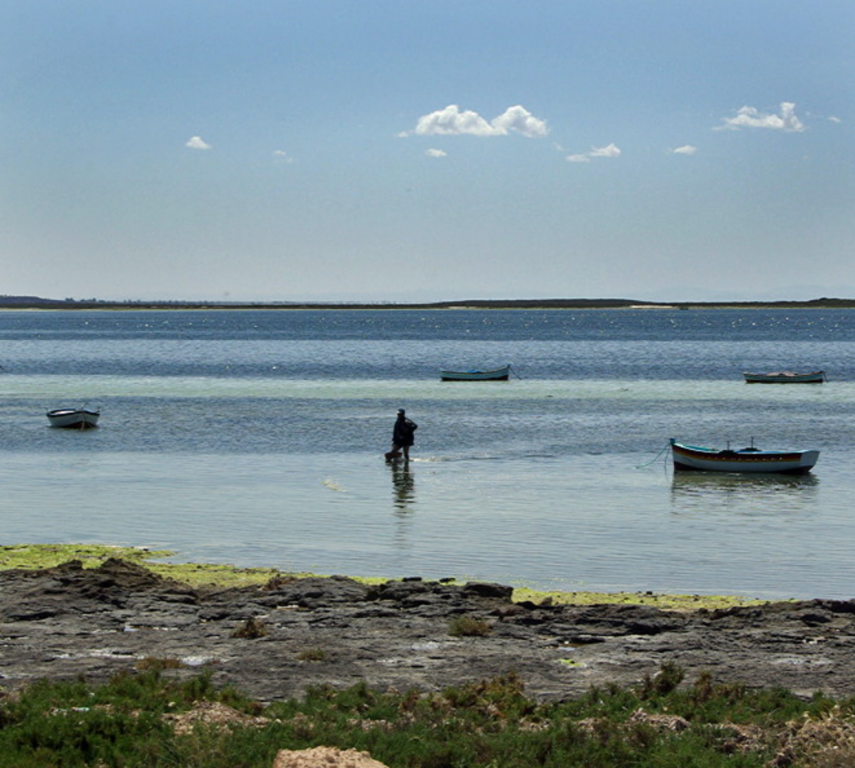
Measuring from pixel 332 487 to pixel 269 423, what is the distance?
66.8 ft

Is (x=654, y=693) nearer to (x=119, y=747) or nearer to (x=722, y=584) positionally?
(x=119, y=747)

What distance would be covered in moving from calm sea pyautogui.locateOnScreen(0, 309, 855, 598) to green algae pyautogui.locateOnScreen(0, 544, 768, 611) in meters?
0.80

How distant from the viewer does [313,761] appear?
10883mm

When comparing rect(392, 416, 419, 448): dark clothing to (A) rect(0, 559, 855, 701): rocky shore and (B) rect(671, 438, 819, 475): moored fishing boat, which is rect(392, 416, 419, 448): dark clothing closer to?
(B) rect(671, 438, 819, 475): moored fishing boat

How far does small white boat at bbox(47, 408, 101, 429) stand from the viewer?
50.6 metres

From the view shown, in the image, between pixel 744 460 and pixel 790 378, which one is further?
pixel 790 378

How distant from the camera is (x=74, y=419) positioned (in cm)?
5059

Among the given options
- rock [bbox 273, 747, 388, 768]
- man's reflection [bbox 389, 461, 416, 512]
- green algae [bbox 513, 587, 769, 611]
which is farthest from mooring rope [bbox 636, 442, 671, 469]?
rock [bbox 273, 747, 388, 768]

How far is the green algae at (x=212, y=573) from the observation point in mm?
19828

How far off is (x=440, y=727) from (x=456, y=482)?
77.3 feet

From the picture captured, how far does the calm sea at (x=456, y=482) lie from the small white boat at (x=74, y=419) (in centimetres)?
70

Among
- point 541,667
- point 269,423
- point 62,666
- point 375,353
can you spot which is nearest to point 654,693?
point 541,667

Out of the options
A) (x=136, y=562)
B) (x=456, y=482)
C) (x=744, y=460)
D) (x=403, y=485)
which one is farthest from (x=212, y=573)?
(x=744, y=460)

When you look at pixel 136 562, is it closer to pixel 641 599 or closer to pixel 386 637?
pixel 386 637
